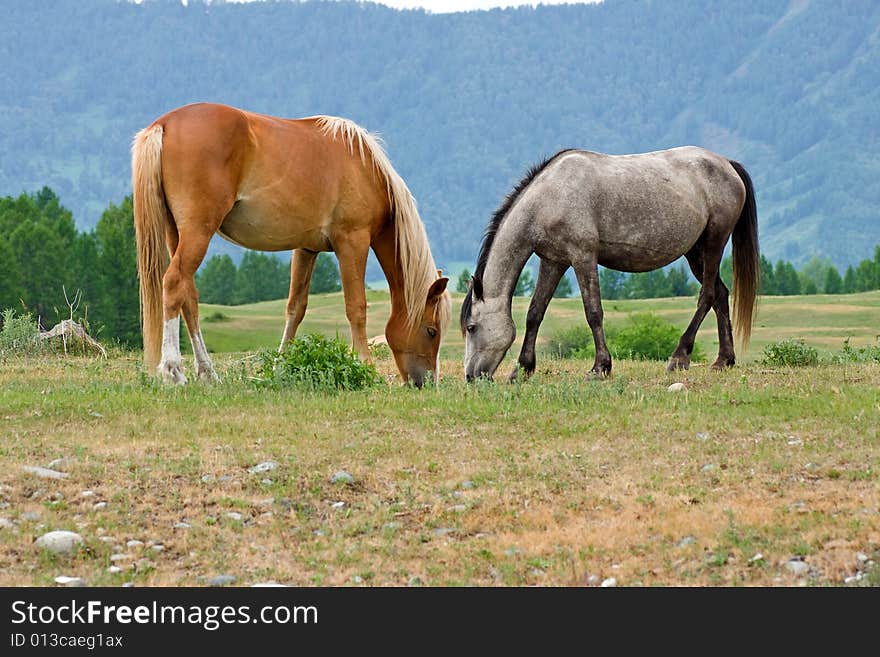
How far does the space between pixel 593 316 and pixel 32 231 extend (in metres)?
68.7

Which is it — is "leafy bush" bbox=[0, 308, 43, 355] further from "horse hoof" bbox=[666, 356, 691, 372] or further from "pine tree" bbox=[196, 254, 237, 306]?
"pine tree" bbox=[196, 254, 237, 306]

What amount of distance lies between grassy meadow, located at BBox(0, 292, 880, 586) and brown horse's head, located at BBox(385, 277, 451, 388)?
0.90m

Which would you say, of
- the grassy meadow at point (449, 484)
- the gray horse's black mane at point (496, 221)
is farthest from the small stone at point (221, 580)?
the gray horse's black mane at point (496, 221)

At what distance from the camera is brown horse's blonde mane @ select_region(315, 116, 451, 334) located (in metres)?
11.7

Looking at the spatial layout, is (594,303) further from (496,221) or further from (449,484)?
(449,484)

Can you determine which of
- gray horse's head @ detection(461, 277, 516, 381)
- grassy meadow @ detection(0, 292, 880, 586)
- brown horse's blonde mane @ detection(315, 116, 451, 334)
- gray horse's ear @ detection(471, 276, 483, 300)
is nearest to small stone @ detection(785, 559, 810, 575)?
grassy meadow @ detection(0, 292, 880, 586)

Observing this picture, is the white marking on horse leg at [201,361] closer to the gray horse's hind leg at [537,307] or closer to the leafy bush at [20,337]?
the gray horse's hind leg at [537,307]

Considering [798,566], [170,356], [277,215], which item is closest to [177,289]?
[170,356]

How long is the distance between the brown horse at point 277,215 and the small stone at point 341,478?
3845mm

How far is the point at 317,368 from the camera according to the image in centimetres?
1065
